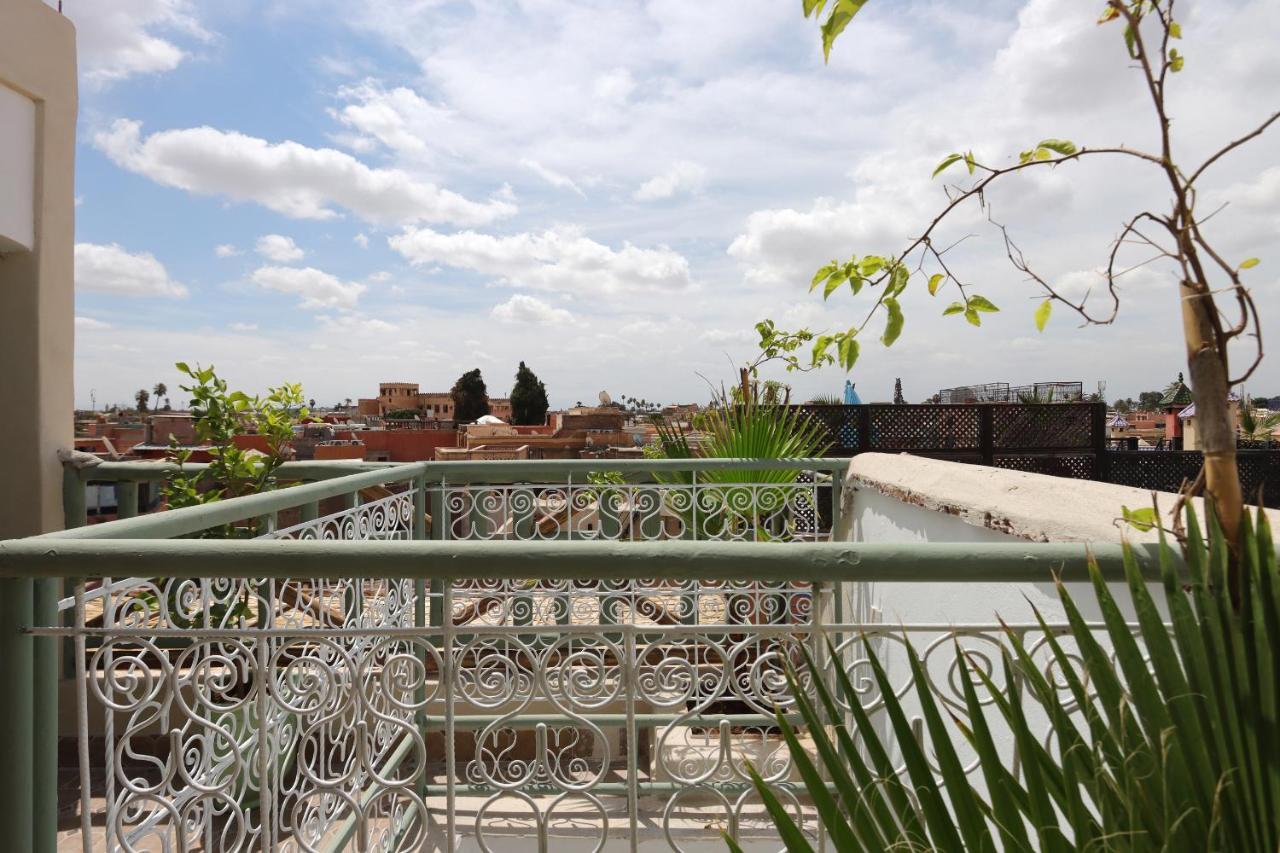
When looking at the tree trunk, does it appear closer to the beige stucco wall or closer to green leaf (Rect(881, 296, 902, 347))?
green leaf (Rect(881, 296, 902, 347))

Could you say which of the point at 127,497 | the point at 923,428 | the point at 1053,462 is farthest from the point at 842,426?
the point at 127,497

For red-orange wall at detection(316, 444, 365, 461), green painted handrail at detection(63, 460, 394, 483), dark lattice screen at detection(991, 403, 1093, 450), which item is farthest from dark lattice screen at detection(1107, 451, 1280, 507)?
red-orange wall at detection(316, 444, 365, 461)

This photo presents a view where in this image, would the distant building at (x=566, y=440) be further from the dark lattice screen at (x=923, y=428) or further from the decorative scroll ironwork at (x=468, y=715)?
the decorative scroll ironwork at (x=468, y=715)

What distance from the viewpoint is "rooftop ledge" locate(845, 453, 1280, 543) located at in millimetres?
1316

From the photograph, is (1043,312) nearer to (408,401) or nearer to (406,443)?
(406,443)

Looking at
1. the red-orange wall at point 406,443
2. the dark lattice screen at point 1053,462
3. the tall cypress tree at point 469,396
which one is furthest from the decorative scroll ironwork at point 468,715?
the tall cypress tree at point 469,396

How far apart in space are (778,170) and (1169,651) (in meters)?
5.88

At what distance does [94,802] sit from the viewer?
285 cm

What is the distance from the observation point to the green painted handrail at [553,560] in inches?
43.9

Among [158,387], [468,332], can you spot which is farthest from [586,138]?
[158,387]

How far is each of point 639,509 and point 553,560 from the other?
270 centimetres

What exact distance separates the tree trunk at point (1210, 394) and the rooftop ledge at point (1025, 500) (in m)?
0.13

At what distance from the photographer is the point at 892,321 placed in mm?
1251

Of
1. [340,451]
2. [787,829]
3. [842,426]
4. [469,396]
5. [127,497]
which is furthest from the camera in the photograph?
[469,396]
